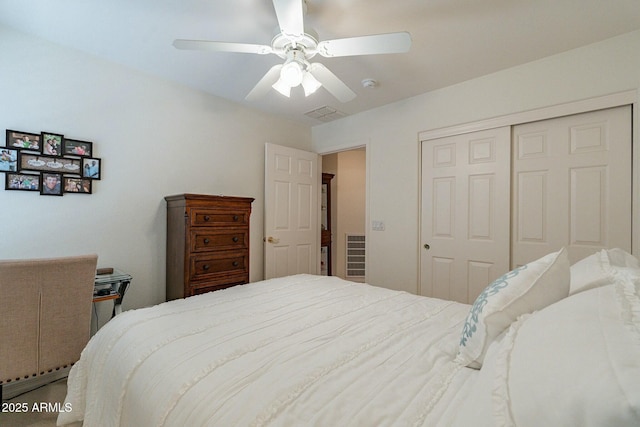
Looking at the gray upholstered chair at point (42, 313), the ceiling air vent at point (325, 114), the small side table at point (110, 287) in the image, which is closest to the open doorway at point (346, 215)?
the ceiling air vent at point (325, 114)

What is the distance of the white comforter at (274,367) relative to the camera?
29.5 inches

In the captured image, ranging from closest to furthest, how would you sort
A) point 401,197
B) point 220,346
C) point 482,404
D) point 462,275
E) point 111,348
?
point 482,404
point 220,346
point 111,348
point 462,275
point 401,197

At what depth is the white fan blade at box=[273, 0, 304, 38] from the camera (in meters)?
1.38

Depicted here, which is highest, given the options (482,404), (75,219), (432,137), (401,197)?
(432,137)

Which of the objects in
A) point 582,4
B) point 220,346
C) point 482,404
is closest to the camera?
point 482,404

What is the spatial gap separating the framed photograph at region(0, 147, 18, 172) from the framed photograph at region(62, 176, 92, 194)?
0.88 ft

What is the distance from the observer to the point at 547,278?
93 cm

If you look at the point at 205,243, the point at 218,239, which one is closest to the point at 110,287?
the point at 205,243

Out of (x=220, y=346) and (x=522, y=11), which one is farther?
(x=522, y=11)

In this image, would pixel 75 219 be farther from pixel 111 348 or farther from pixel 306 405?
pixel 306 405

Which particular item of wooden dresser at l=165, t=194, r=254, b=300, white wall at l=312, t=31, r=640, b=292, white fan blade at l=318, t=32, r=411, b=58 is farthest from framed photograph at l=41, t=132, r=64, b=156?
white wall at l=312, t=31, r=640, b=292

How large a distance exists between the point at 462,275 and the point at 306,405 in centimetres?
243

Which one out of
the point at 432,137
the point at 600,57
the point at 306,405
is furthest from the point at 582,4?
the point at 306,405

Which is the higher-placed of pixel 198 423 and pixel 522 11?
pixel 522 11
